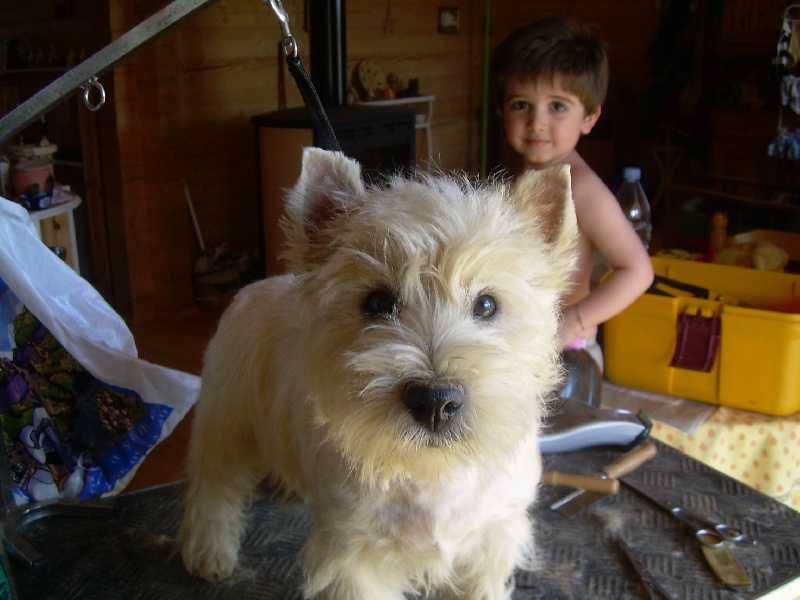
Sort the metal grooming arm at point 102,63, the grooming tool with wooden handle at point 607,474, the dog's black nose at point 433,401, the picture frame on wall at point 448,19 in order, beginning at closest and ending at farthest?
1. the dog's black nose at point 433,401
2. the metal grooming arm at point 102,63
3. the grooming tool with wooden handle at point 607,474
4. the picture frame on wall at point 448,19

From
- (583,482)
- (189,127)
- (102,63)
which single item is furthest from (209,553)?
(189,127)

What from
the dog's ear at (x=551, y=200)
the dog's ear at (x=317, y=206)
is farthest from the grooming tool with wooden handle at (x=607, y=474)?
the dog's ear at (x=317, y=206)

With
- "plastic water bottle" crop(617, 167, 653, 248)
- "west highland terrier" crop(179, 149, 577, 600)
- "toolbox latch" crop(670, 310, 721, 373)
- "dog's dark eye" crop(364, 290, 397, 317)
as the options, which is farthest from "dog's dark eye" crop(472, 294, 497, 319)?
"plastic water bottle" crop(617, 167, 653, 248)

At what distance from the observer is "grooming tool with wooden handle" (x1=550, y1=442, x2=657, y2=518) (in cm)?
144

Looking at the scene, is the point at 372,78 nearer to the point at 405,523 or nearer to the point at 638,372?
the point at 638,372

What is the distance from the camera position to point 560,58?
6.21 ft

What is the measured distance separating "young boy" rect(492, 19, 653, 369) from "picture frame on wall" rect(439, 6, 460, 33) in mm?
4328

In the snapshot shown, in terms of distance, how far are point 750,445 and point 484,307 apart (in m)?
1.28

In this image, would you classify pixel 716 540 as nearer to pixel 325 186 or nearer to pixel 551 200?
pixel 551 200

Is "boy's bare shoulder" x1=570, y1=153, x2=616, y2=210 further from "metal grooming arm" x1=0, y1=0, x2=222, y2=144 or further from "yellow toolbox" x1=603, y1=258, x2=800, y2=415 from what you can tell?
"metal grooming arm" x1=0, y1=0, x2=222, y2=144

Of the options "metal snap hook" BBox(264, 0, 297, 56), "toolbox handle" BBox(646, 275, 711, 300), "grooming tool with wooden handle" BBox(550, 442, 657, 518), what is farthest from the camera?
"toolbox handle" BBox(646, 275, 711, 300)

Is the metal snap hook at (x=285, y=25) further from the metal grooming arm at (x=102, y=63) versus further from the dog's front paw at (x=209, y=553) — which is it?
the dog's front paw at (x=209, y=553)

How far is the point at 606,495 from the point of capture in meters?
1.48

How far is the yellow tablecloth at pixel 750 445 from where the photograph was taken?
1.92 meters
